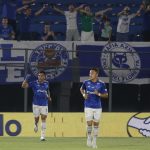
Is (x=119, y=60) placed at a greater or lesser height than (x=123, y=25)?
lesser

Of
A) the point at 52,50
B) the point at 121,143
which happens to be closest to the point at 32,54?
the point at 52,50

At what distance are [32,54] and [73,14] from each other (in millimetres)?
2919

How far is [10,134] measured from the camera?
24484mm

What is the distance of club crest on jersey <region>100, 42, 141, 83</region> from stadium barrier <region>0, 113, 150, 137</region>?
5.17ft

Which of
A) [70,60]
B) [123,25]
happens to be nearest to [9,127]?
[70,60]

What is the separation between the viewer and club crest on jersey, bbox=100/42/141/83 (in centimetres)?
2578

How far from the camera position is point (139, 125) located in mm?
25172

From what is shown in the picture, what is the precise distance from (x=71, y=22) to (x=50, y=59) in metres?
2.33

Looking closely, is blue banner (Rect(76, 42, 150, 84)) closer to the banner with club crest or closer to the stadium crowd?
the banner with club crest

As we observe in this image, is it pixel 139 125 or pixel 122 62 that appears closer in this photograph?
pixel 139 125

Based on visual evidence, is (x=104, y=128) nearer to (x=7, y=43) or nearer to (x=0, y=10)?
(x=7, y=43)

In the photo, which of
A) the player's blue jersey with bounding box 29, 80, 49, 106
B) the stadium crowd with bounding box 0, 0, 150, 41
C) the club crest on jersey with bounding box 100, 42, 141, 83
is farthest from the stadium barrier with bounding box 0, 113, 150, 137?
the stadium crowd with bounding box 0, 0, 150, 41

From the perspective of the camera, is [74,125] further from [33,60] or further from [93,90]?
[93,90]

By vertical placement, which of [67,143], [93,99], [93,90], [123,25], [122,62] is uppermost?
[123,25]
